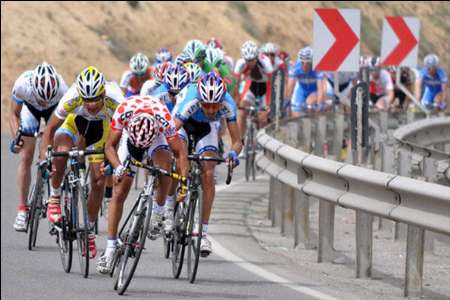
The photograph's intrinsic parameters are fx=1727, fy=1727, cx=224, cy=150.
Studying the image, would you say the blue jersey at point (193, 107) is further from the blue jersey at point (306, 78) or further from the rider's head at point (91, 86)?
the blue jersey at point (306, 78)

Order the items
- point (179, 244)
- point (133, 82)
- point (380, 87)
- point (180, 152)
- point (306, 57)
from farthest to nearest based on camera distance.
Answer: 1. point (380, 87)
2. point (306, 57)
3. point (133, 82)
4. point (179, 244)
5. point (180, 152)

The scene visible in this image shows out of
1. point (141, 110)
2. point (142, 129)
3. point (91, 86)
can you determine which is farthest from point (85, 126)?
point (142, 129)

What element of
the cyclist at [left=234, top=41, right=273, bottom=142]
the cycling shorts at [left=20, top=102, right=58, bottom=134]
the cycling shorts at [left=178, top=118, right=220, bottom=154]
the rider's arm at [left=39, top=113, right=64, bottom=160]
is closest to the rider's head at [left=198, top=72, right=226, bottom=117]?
the cycling shorts at [left=178, top=118, right=220, bottom=154]

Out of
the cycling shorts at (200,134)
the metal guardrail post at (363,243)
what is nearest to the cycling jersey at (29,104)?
the cycling shorts at (200,134)

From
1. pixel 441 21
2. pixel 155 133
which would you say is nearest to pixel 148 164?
pixel 155 133

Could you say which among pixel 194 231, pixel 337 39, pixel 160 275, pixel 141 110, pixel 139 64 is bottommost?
pixel 160 275

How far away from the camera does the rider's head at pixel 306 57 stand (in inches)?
1096

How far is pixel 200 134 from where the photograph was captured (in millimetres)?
15250

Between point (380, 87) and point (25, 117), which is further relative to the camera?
point (380, 87)

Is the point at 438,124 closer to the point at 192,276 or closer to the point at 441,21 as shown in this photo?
the point at 192,276

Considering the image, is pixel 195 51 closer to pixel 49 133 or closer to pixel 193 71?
pixel 193 71

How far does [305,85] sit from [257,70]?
2448mm

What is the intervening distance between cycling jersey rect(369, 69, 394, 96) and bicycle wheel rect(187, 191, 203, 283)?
17204 millimetres

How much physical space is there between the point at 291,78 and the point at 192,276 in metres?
15.0
